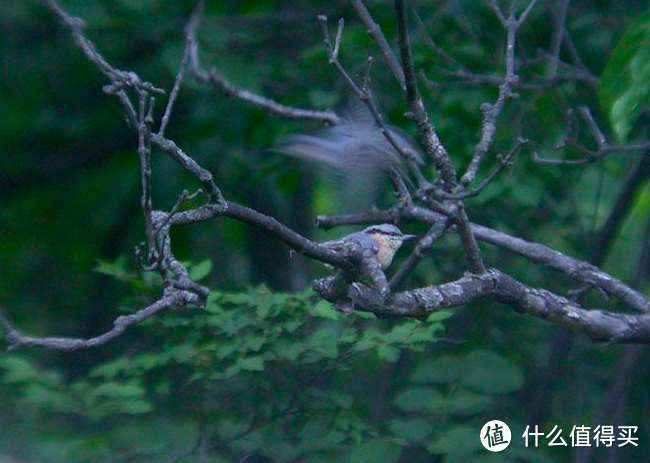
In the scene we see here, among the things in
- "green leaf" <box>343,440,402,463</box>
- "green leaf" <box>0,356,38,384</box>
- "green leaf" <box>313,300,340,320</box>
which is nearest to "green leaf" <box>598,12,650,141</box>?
"green leaf" <box>313,300,340,320</box>

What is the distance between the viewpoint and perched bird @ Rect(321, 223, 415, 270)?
221 centimetres

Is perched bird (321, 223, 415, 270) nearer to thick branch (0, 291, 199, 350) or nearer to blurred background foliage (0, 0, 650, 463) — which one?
blurred background foliage (0, 0, 650, 463)

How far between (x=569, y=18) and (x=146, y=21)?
201 cm

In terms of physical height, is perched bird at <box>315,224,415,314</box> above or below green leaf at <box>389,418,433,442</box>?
above

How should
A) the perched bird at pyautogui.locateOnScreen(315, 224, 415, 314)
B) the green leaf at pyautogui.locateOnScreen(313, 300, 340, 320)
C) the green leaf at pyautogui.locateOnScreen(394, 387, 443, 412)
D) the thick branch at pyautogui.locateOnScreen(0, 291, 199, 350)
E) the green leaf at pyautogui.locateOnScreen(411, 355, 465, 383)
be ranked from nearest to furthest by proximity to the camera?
1. the thick branch at pyautogui.locateOnScreen(0, 291, 199, 350)
2. the perched bird at pyautogui.locateOnScreen(315, 224, 415, 314)
3. the green leaf at pyautogui.locateOnScreen(313, 300, 340, 320)
4. the green leaf at pyautogui.locateOnScreen(394, 387, 443, 412)
5. the green leaf at pyautogui.locateOnScreen(411, 355, 465, 383)

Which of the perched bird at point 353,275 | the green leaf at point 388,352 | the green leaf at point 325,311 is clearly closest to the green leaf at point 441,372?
the green leaf at point 388,352

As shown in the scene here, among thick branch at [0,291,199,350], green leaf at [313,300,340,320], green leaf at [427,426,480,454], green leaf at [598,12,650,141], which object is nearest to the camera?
thick branch at [0,291,199,350]

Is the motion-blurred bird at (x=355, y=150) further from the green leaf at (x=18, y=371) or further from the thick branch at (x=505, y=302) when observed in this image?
the green leaf at (x=18, y=371)

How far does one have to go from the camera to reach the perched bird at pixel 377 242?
2212 mm

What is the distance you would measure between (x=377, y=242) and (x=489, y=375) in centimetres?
89

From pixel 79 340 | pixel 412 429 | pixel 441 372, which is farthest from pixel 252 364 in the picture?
pixel 79 340

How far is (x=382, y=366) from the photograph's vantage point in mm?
4539

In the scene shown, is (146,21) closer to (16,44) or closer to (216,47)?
(216,47)

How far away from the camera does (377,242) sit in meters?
2.42
